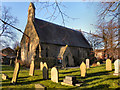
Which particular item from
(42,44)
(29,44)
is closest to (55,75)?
(42,44)

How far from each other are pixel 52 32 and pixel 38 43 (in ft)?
17.1

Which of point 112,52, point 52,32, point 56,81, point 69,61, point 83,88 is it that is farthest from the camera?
point 52,32

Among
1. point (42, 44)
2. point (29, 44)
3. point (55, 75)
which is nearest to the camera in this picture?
point (55, 75)

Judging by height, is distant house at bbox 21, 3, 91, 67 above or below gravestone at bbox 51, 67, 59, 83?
Result: above

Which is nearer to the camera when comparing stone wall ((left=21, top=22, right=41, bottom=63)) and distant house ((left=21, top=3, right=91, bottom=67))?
distant house ((left=21, top=3, right=91, bottom=67))

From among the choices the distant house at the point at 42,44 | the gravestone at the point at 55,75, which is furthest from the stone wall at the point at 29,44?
the gravestone at the point at 55,75

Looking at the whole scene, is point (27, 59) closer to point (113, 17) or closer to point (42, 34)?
point (42, 34)

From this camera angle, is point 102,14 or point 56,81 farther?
point 56,81

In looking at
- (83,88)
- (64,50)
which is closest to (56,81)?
(83,88)

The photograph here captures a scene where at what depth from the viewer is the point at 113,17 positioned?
5.65m

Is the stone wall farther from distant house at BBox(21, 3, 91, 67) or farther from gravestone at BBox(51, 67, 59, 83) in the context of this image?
gravestone at BBox(51, 67, 59, 83)

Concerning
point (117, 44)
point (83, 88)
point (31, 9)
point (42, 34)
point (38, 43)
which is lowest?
point (83, 88)

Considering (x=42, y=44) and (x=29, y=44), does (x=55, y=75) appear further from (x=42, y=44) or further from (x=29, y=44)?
(x=29, y=44)

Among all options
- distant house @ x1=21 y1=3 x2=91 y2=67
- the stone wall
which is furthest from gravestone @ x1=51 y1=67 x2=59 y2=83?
the stone wall
